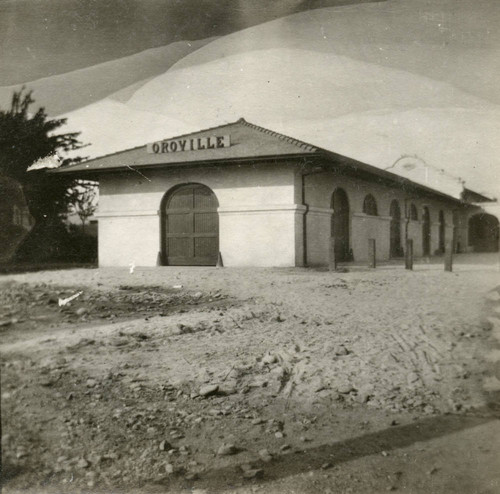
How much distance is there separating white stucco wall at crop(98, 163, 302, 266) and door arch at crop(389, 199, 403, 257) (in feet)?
17.9

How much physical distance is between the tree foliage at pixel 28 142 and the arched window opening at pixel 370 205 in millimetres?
10349

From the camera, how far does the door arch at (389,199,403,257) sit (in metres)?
14.7

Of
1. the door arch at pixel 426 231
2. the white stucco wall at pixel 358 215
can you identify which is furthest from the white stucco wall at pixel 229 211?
the door arch at pixel 426 231

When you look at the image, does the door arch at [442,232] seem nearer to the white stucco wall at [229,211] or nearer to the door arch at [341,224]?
the door arch at [341,224]

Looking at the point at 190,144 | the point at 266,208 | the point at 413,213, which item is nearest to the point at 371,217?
the point at 413,213

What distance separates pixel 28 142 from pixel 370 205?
1110 cm

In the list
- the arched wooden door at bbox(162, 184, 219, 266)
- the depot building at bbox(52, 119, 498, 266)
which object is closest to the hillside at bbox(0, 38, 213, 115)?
the depot building at bbox(52, 119, 498, 266)

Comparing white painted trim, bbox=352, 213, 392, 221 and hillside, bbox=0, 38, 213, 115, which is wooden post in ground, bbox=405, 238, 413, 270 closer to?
white painted trim, bbox=352, 213, 392, 221

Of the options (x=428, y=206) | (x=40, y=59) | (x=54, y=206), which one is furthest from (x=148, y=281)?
(x=428, y=206)

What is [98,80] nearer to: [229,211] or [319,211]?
[229,211]

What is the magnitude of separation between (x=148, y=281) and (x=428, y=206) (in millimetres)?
13829

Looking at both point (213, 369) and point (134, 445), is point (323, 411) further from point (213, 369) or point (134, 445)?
point (134, 445)

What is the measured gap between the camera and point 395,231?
15062mm

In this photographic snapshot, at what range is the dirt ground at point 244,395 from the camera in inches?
110
